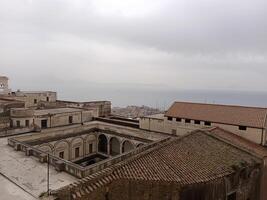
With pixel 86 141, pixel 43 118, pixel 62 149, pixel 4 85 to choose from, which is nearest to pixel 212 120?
pixel 86 141

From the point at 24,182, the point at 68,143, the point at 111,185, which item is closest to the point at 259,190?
the point at 111,185

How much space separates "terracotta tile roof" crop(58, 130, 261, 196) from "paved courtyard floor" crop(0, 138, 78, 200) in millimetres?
7144

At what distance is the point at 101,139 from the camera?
40.7 metres

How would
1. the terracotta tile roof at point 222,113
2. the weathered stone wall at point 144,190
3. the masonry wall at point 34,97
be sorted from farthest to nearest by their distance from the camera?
1. the masonry wall at point 34,97
2. the terracotta tile roof at point 222,113
3. the weathered stone wall at point 144,190

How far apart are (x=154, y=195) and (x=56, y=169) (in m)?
11.8

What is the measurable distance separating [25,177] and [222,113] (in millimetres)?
21470

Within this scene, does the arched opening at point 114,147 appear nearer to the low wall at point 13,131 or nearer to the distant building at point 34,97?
the low wall at point 13,131

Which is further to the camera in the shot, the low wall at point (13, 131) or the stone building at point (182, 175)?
the low wall at point (13, 131)

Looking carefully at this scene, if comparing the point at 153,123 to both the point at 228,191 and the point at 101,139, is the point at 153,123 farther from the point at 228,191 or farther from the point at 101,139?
the point at 228,191

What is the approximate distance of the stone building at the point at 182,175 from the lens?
483 inches

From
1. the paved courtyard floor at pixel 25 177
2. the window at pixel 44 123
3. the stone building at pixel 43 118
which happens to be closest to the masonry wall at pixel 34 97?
the stone building at pixel 43 118

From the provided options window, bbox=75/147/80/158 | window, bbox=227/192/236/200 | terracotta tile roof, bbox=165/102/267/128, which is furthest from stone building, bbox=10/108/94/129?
window, bbox=227/192/236/200

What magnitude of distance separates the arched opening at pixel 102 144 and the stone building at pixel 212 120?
6.57m

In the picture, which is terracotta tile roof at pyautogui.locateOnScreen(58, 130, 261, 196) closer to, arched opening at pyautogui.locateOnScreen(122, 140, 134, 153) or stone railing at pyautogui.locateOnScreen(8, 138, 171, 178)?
stone railing at pyautogui.locateOnScreen(8, 138, 171, 178)
